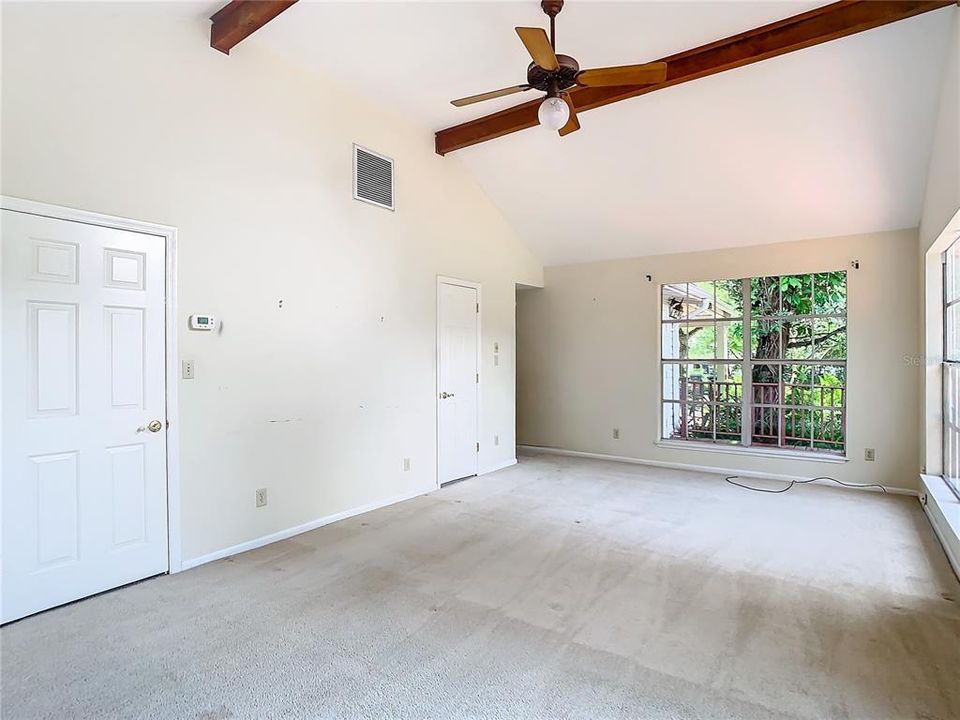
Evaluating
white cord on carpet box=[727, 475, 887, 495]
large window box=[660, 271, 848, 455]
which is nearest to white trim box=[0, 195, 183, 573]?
white cord on carpet box=[727, 475, 887, 495]

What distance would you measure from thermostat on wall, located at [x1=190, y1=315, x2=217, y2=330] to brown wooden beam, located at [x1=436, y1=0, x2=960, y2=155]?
300 centimetres

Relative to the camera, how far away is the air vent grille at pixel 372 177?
14.4 feet

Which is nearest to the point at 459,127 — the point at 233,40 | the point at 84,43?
the point at 233,40

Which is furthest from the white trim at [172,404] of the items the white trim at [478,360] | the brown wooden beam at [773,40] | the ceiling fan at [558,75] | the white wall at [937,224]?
the white wall at [937,224]

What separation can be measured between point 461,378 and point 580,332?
6.69ft

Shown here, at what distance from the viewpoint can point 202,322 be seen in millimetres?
3373

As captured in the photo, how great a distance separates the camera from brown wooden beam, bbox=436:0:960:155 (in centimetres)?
308

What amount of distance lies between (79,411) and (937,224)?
562 cm

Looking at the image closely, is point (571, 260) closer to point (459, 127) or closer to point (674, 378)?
point (674, 378)

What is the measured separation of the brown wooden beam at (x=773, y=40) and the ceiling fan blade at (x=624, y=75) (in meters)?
1.00

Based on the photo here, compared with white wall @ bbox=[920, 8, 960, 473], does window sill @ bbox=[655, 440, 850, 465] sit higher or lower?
lower

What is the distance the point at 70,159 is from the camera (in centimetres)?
281

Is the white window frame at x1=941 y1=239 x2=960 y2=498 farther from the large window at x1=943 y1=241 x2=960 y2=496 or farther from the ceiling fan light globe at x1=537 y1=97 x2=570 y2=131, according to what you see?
the ceiling fan light globe at x1=537 y1=97 x2=570 y2=131

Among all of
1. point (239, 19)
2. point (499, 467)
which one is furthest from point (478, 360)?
point (239, 19)
